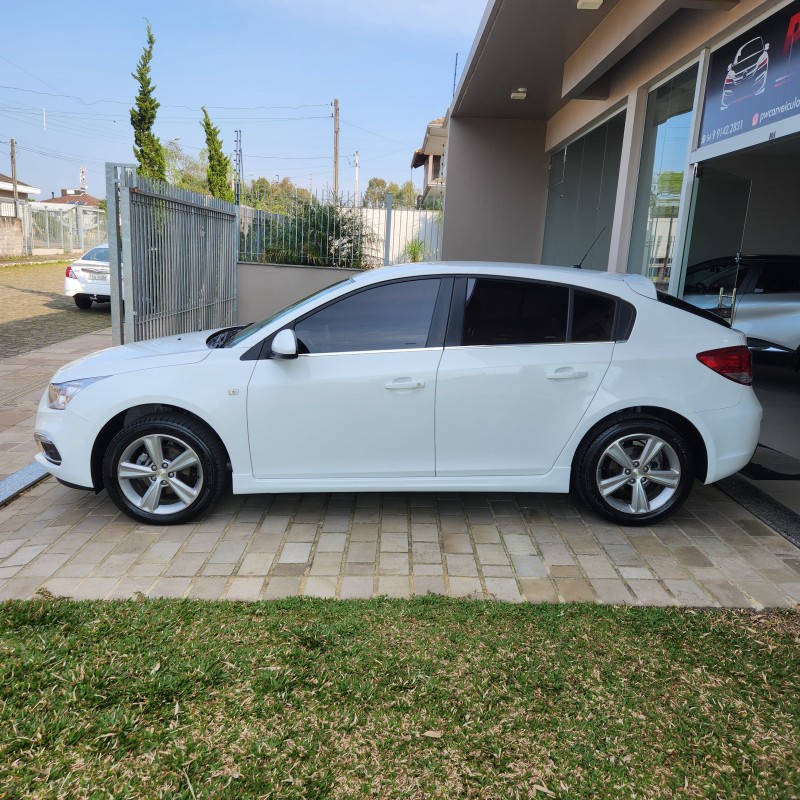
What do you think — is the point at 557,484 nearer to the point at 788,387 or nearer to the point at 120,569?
the point at 120,569

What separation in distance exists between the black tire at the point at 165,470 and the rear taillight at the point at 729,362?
120 inches

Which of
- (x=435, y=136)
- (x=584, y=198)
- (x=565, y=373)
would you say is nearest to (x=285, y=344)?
→ (x=565, y=373)

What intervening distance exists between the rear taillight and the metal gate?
18.1 feet

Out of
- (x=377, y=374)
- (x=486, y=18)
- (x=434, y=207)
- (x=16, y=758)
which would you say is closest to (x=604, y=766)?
(x=16, y=758)

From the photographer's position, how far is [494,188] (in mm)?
13125

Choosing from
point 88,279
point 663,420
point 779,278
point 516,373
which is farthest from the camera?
point 88,279

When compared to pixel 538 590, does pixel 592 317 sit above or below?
above

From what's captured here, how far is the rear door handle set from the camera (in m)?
4.16

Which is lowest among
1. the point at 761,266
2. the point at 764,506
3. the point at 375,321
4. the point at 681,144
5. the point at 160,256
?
the point at 764,506

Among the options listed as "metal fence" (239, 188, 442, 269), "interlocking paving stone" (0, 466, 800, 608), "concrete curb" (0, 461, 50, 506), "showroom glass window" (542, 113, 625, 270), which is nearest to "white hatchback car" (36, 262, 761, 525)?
"interlocking paving stone" (0, 466, 800, 608)

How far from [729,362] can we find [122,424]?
376 centimetres

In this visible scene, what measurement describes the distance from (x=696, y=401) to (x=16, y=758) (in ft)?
12.5

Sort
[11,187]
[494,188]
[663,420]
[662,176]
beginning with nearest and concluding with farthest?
[663,420]
[662,176]
[494,188]
[11,187]

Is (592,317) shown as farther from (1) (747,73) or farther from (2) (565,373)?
(1) (747,73)
